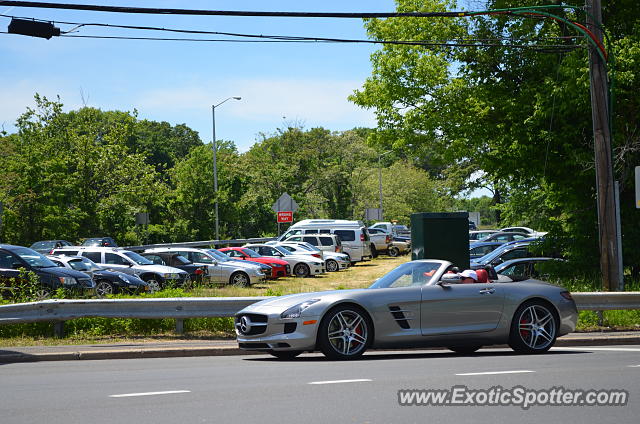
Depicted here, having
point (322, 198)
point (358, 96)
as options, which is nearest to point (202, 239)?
point (322, 198)

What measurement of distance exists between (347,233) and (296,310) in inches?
1209

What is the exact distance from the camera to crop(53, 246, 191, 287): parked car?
24.9 meters

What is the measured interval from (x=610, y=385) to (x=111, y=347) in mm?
7919

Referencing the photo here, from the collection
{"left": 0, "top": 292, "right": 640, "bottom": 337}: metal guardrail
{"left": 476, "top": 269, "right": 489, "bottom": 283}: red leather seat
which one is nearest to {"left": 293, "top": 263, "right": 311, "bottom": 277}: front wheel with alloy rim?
{"left": 0, "top": 292, "right": 640, "bottom": 337}: metal guardrail

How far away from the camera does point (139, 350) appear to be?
12.3 meters

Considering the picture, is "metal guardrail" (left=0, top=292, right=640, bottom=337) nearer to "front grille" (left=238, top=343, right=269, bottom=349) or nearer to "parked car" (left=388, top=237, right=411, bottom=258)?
"front grille" (left=238, top=343, right=269, bottom=349)

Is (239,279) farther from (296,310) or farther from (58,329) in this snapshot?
(296,310)

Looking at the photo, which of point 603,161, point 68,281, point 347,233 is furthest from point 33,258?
point 347,233

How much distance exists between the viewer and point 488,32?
85.4ft

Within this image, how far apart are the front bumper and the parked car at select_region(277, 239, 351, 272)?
79.1ft

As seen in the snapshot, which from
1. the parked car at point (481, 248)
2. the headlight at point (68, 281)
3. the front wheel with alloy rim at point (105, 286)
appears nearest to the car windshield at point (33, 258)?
the headlight at point (68, 281)

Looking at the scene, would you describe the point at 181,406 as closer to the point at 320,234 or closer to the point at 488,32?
the point at 488,32

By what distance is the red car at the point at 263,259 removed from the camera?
31.5 m

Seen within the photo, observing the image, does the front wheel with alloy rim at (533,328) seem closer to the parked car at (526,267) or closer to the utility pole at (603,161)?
the utility pole at (603,161)
